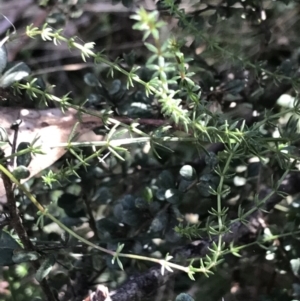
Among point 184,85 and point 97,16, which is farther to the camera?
point 97,16

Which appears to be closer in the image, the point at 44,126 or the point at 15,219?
the point at 15,219

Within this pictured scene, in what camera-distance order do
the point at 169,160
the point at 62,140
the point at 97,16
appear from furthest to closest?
the point at 97,16, the point at 169,160, the point at 62,140

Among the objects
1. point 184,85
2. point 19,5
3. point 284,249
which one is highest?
point 184,85

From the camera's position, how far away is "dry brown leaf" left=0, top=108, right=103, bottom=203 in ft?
2.08

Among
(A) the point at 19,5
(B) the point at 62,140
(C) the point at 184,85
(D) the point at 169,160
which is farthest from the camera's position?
(A) the point at 19,5

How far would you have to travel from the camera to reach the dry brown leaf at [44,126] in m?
0.63

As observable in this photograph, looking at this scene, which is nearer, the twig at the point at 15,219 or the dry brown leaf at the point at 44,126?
the twig at the point at 15,219

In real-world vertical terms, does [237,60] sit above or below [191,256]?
above

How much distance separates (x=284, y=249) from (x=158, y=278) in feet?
0.64

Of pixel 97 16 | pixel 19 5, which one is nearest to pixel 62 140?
pixel 19 5

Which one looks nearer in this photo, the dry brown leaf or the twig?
the twig

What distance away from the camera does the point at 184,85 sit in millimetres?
524

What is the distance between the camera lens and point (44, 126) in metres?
0.66

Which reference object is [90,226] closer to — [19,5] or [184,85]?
[184,85]
